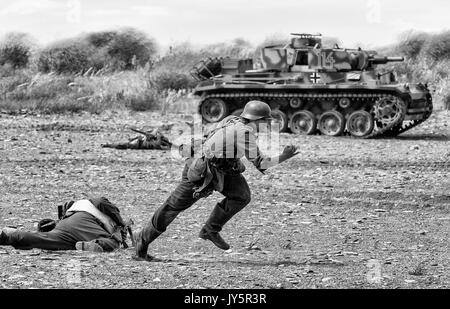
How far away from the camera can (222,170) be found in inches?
357

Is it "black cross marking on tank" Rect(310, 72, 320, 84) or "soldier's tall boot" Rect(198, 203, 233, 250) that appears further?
"black cross marking on tank" Rect(310, 72, 320, 84)

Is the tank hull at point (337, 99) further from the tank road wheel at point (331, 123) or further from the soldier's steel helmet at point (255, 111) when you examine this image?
the soldier's steel helmet at point (255, 111)

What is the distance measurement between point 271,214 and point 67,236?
3.69 m

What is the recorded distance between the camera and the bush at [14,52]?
4050 centimetres

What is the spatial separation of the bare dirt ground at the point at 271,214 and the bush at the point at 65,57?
639 inches

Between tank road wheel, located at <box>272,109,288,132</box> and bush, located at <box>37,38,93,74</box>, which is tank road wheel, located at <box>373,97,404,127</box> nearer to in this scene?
tank road wheel, located at <box>272,109,288,132</box>

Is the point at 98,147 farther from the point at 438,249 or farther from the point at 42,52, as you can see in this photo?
the point at 42,52

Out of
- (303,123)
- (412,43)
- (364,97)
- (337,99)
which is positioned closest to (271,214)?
(364,97)

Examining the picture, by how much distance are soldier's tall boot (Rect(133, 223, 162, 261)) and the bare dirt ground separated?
0.14 m

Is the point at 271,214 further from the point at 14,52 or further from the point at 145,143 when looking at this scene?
the point at 14,52

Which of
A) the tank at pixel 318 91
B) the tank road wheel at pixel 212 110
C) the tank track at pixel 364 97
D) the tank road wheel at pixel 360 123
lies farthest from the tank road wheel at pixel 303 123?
the tank road wheel at pixel 212 110

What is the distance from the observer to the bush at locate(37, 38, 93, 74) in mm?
39625

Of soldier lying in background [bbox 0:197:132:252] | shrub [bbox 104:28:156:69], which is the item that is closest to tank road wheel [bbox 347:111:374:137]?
soldier lying in background [bbox 0:197:132:252]
